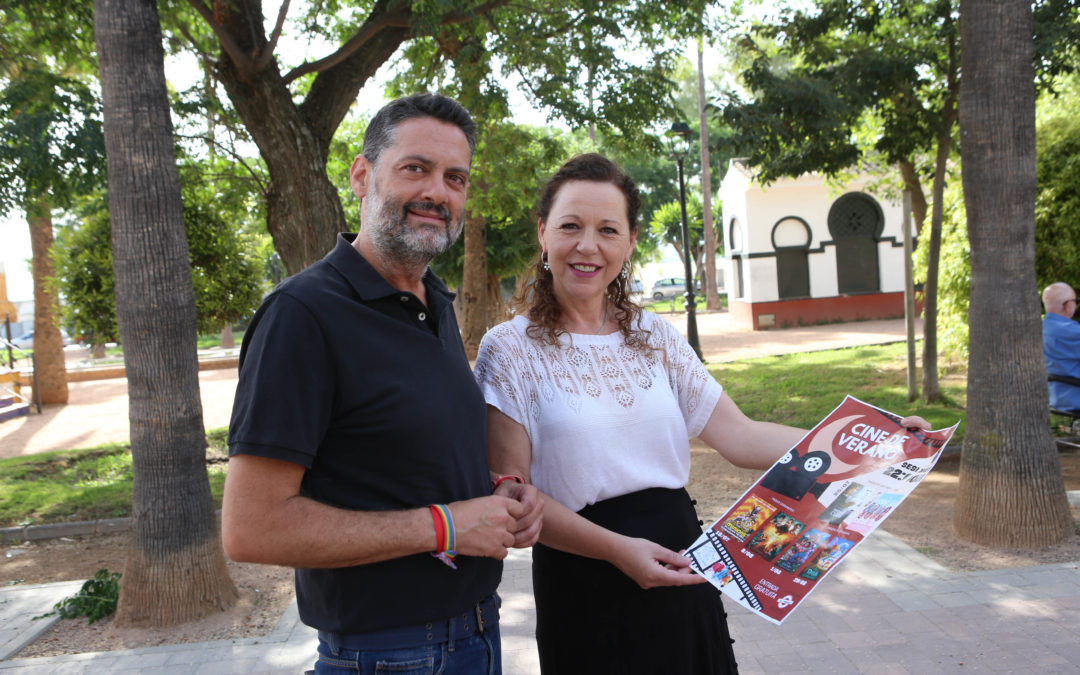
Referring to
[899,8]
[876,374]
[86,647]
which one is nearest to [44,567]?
[86,647]

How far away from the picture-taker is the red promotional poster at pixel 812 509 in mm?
2037

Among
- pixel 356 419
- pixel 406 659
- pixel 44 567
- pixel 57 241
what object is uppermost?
pixel 57 241

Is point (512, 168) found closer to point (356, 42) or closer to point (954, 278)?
point (356, 42)

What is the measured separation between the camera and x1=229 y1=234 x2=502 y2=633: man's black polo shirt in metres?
1.60

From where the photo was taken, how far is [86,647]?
4.88 m

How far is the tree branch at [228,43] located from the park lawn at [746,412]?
423 centimetres

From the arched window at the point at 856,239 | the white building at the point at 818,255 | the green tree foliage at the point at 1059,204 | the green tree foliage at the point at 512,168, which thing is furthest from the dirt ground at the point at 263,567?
the arched window at the point at 856,239

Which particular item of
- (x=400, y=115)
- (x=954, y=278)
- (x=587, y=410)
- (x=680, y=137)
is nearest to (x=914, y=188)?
(x=954, y=278)

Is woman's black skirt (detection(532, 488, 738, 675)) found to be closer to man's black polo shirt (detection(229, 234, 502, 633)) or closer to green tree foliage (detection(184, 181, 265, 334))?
man's black polo shirt (detection(229, 234, 502, 633))

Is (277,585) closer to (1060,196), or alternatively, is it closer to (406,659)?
(406,659)

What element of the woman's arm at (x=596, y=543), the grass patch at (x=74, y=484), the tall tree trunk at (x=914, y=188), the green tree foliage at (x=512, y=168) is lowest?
the grass patch at (x=74, y=484)

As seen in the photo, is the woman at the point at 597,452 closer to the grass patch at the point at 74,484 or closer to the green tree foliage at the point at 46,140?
the grass patch at the point at 74,484

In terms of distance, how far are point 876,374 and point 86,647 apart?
11.9 meters

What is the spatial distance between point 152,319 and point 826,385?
1019 cm
